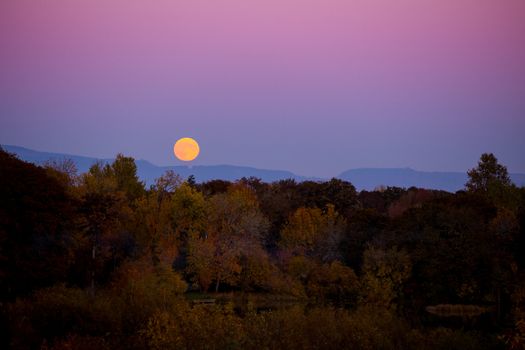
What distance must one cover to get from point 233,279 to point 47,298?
30153 millimetres

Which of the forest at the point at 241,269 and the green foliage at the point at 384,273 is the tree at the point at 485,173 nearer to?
the forest at the point at 241,269

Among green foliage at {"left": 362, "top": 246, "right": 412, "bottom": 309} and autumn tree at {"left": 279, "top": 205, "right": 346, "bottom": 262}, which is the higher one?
autumn tree at {"left": 279, "top": 205, "right": 346, "bottom": 262}

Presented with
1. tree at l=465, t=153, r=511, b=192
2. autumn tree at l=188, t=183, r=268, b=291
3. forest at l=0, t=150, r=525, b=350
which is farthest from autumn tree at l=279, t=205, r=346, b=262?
tree at l=465, t=153, r=511, b=192

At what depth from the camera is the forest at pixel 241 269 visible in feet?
88.6

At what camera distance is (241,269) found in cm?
6028

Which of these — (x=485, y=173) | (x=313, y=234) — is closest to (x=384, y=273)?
(x=313, y=234)

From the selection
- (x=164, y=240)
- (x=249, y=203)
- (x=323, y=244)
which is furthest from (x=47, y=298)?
(x=249, y=203)

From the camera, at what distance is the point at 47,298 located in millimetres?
31453

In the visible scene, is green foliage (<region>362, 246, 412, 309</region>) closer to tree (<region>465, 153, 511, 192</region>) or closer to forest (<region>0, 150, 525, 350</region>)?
forest (<region>0, 150, 525, 350</region>)

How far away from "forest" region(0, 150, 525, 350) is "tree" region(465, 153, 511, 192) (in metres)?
12.9

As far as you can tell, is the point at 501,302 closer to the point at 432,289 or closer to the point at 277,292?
the point at 432,289

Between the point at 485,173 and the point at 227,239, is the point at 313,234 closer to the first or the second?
the point at 227,239

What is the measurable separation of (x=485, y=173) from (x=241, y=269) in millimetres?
52953

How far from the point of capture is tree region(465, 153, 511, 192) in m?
96.3
